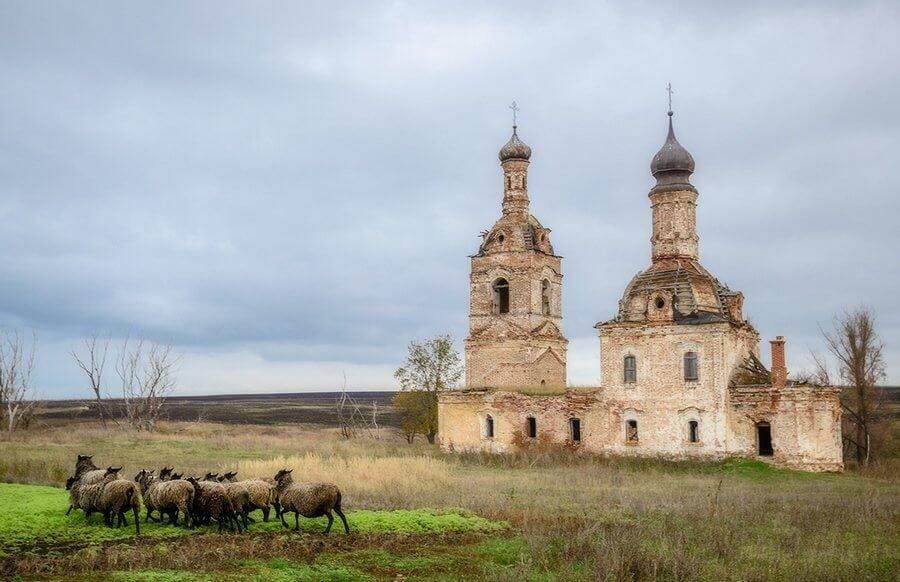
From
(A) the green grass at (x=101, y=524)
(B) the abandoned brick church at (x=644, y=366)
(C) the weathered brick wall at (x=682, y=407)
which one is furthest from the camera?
(B) the abandoned brick church at (x=644, y=366)

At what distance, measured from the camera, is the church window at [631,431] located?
34.4 metres

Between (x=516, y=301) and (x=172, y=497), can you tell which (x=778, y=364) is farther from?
(x=172, y=497)

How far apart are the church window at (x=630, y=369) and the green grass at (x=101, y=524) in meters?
20.0

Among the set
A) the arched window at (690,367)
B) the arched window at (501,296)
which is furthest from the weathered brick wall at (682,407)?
the arched window at (501,296)

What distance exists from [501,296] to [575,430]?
8.30 metres

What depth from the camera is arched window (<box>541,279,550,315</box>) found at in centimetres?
4122

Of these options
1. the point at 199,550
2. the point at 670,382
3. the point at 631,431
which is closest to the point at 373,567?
the point at 199,550

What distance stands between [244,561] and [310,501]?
205 centimetres

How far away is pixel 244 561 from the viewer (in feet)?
37.9

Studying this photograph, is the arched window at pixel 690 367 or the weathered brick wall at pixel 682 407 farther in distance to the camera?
the arched window at pixel 690 367

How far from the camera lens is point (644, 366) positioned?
112ft

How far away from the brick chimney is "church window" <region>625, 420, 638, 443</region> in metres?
5.74

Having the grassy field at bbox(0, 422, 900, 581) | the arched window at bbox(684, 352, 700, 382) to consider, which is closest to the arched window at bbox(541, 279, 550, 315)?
the arched window at bbox(684, 352, 700, 382)

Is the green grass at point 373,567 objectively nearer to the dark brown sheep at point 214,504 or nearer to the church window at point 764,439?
the dark brown sheep at point 214,504
